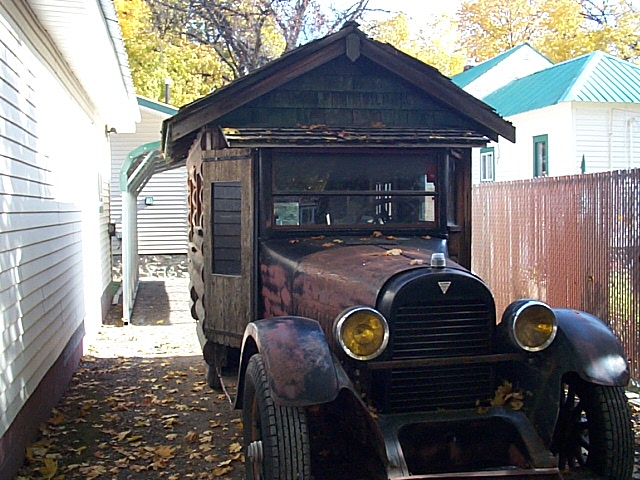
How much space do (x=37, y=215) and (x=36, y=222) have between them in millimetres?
94

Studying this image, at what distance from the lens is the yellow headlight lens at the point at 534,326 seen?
165 inches

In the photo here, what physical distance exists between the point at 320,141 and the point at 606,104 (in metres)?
14.7

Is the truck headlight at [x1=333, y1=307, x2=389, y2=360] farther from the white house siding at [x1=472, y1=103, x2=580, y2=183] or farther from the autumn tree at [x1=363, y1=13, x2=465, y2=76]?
the autumn tree at [x1=363, y1=13, x2=465, y2=76]

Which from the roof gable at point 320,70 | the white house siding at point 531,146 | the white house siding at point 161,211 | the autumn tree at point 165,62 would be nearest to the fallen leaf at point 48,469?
the roof gable at point 320,70

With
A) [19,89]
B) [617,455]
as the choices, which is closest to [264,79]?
[19,89]

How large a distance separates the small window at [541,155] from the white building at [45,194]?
1220 cm

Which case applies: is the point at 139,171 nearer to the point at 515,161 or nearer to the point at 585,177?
the point at 585,177

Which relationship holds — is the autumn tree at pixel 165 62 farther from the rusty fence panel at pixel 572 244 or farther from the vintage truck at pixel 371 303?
the vintage truck at pixel 371 303

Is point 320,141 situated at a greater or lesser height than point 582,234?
greater

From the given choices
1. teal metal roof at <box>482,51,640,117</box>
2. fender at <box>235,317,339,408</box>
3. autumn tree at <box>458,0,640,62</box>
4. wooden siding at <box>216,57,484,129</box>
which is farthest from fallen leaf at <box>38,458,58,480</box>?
autumn tree at <box>458,0,640,62</box>

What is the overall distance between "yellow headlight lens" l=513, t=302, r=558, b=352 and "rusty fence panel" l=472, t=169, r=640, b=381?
319cm

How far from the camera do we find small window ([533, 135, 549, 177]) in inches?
787

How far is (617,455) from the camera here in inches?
161

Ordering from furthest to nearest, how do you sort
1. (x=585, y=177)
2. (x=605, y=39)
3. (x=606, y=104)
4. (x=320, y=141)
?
(x=605, y=39), (x=606, y=104), (x=585, y=177), (x=320, y=141)
